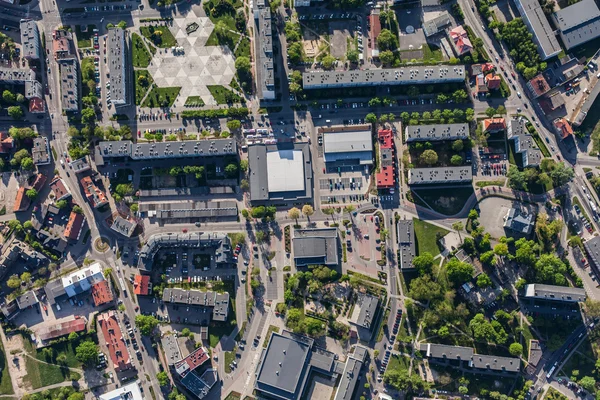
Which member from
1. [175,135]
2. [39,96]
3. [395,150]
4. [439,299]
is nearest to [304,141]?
[395,150]

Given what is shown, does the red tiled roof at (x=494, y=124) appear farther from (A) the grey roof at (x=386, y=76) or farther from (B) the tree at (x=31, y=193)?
(B) the tree at (x=31, y=193)

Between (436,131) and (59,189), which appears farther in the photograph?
(59,189)

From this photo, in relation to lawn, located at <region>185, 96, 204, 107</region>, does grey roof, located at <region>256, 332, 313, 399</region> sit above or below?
below

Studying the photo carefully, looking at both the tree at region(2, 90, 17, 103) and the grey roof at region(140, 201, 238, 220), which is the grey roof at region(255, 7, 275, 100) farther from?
the tree at region(2, 90, 17, 103)

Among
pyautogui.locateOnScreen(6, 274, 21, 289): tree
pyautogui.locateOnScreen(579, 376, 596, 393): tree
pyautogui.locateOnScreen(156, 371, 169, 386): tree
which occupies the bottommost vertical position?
pyautogui.locateOnScreen(579, 376, 596, 393): tree

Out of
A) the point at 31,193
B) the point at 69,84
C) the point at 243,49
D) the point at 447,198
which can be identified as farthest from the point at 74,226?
the point at 447,198

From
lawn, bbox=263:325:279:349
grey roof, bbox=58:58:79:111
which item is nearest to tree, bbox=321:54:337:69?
grey roof, bbox=58:58:79:111

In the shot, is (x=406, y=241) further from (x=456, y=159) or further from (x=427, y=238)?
(x=456, y=159)
